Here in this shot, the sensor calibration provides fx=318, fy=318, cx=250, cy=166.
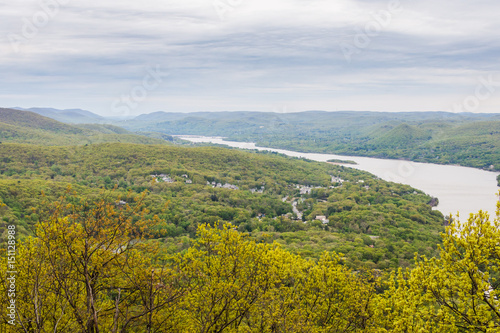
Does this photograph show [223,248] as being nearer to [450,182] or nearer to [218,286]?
[218,286]

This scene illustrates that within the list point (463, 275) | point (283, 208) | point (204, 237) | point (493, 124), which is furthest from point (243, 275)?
point (493, 124)

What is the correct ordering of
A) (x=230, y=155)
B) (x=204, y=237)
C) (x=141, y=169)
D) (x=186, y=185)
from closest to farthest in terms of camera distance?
(x=204, y=237) < (x=186, y=185) < (x=141, y=169) < (x=230, y=155)

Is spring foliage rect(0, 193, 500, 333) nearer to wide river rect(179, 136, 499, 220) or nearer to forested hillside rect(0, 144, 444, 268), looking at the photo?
forested hillside rect(0, 144, 444, 268)

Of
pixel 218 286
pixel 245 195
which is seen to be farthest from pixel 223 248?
pixel 245 195

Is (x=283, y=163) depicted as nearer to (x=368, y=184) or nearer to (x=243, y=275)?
(x=368, y=184)

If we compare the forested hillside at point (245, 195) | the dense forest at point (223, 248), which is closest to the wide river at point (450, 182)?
the forested hillside at point (245, 195)

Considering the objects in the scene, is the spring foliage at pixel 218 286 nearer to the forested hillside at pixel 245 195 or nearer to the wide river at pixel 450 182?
the forested hillside at pixel 245 195

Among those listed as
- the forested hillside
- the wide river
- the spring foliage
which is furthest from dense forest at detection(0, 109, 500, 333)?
the wide river
